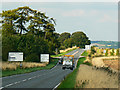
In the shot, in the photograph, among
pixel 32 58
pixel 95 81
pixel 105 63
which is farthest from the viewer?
pixel 105 63

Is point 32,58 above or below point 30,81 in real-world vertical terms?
above

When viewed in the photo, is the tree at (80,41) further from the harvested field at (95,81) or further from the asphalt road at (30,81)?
the harvested field at (95,81)

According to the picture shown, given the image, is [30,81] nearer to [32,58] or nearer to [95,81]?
[95,81]

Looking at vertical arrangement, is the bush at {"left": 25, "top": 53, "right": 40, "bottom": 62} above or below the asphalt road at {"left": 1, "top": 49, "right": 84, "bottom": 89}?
above

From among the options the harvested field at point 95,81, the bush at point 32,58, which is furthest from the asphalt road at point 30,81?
the bush at point 32,58

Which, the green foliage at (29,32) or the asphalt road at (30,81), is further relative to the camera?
the green foliage at (29,32)

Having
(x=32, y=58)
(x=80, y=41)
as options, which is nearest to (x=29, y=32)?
(x=32, y=58)

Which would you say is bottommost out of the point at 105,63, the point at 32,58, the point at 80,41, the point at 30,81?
the point at 105,63

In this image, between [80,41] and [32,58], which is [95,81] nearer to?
[32,58]

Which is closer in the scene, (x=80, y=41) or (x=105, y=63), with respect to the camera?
(x=105, y=63)

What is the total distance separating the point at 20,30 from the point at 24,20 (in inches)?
142

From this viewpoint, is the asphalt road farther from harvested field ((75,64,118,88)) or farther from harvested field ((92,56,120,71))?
harvested field ((92,56,120,71))

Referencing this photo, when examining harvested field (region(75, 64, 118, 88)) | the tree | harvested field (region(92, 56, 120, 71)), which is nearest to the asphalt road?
harvested field (region(75, 64, 118, 88))

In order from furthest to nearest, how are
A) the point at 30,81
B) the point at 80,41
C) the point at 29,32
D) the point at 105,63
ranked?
the point at 80,41
the point at 29,32
the point at 105,63
the point at 30,81
